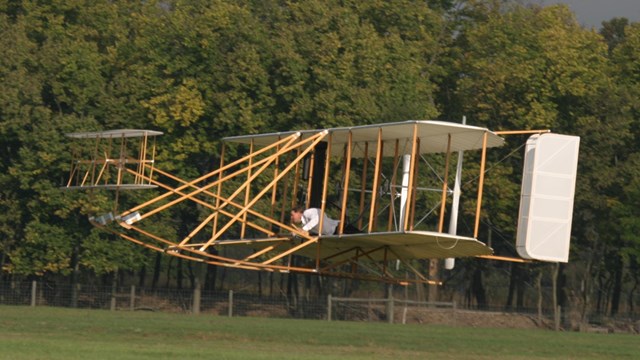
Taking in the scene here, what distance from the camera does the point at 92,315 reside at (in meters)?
44.2

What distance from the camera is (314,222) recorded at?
27.9 metres

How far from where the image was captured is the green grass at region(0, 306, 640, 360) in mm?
28641

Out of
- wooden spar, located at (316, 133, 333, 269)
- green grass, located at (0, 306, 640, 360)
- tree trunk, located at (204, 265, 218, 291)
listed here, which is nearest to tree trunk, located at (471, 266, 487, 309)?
tree trunk, located at (204, 265, 218, 291)

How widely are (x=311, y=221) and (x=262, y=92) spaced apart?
30.4 m

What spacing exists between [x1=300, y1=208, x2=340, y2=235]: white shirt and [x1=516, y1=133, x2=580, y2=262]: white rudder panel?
395 centimetres

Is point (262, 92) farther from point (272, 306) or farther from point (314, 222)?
point (314, 222)

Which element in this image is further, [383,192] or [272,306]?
[272,306]

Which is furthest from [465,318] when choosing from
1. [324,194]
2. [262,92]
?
[324,194]

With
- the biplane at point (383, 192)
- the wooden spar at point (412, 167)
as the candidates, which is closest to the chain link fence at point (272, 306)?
the biplane at point (383, 192)

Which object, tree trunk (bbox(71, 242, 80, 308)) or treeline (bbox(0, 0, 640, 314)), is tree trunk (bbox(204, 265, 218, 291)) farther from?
tree trunk (bbox(71, 242, 80, 308))

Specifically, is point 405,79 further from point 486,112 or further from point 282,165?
point 282,165

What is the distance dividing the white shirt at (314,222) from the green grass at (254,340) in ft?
9.21

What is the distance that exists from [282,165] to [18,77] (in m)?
13.2

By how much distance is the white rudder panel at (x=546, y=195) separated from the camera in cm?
2827
